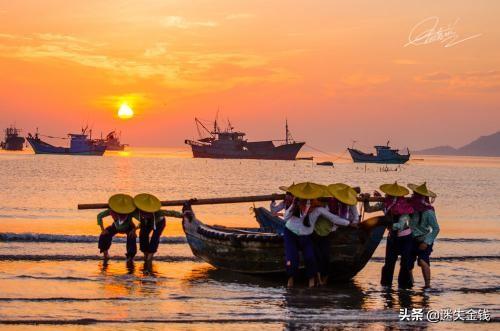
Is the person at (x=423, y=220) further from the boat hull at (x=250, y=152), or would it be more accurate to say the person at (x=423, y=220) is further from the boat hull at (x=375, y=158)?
the boat hull at (x=375, y=158)

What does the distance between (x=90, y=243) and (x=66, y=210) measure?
18.1 meters

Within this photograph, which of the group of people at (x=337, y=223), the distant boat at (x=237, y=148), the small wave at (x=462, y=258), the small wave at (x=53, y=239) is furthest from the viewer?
the distant boat at (x=237, y=148)

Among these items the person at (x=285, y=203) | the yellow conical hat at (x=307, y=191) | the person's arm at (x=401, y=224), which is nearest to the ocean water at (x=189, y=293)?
the person's arm at (x=401, y=224)

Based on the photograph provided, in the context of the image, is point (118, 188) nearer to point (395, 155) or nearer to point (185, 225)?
point (185, 225)

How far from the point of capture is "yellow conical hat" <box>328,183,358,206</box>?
13.3 m

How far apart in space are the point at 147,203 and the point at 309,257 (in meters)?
3.63

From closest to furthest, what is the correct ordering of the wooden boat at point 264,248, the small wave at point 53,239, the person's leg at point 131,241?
the wooden boat at point 264,248 → the person's leg at point 131,241 → the small wave at point 53,239

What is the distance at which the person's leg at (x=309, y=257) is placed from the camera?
1325 centimetres

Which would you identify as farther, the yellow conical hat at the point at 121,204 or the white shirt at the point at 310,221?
the yellow conical hat at the point at 121,204

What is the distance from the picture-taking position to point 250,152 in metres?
176

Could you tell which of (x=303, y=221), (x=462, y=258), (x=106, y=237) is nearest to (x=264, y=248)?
(x=303, y=221)

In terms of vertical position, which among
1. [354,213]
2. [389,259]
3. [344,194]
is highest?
[344,194]

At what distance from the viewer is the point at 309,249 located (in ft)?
43.6

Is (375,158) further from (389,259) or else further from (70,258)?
(389,259)
